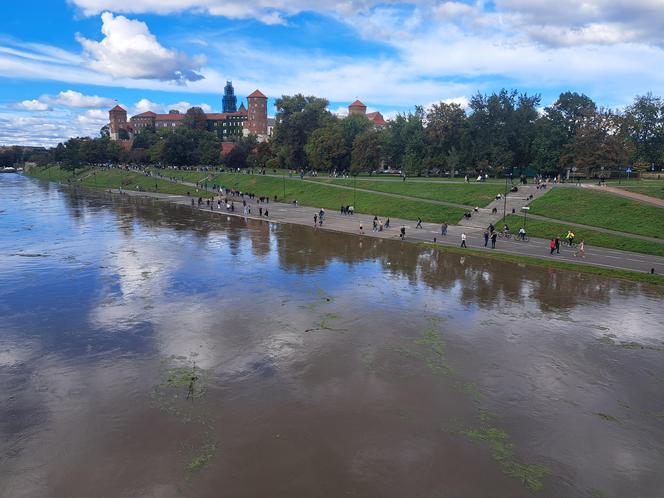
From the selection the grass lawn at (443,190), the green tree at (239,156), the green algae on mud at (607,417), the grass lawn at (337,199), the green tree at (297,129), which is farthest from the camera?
the green tree at (239,156)

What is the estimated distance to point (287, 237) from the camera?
132ft

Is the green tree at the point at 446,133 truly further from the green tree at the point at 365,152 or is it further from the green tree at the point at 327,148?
the green tree at the point at 327,148

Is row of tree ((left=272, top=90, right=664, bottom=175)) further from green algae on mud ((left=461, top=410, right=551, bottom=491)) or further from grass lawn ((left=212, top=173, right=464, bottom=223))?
green algae on mud ((left=461, top=410, right=551, bottom=491))

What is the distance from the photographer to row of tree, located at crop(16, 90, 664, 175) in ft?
186

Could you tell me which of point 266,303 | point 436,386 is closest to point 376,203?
point 266,303

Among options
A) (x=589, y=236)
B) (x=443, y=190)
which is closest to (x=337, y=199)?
(x=443, y=190)

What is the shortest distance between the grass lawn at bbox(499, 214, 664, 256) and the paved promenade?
2.85ft

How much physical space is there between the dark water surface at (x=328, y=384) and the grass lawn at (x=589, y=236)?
9.30 metres

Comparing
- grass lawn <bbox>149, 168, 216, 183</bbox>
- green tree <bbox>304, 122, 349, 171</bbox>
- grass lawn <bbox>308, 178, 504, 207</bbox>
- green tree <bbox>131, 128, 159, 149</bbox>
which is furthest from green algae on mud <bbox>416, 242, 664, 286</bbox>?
green tree <bbox>131, 128, 159, 149</bbox>

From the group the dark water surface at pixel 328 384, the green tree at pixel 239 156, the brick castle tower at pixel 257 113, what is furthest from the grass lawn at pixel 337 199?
the brick castle tower at pixel 257 113

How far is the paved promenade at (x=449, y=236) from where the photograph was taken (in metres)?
29.7

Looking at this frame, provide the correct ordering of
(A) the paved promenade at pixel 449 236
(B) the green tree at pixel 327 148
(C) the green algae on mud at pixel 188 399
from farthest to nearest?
1. (B) the green tree at pixel 327 148
2. (A) the paved promenade at pixel 449 236
3. (C) the green algae on mud at pixel 188 399

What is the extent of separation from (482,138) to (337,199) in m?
24.9

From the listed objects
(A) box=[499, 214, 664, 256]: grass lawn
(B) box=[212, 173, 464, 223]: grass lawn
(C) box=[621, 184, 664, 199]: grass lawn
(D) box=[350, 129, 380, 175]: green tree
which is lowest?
(A) box=[499, 214, 664, 256]: grass lawn
